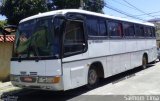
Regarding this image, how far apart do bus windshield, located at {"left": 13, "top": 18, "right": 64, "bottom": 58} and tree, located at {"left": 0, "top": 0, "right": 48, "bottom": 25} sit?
44.9 feet

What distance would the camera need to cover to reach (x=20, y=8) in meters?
26.1

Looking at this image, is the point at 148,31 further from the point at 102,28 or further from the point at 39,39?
the point at 39,39

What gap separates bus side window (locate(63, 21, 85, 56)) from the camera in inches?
436

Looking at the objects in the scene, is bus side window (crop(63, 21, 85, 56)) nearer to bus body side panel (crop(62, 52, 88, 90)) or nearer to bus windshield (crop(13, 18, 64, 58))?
bus body side panel (crop(62, 52, 88, 90))

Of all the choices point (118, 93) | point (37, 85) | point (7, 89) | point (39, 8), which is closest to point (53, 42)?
point (37, 85)

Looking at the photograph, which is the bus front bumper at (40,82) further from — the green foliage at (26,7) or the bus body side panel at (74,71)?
the green foliage at (26,7)

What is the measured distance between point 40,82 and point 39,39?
1.45 m

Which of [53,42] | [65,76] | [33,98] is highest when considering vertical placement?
[53,42]

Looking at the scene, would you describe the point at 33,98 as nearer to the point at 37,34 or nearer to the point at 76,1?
the point at 37,34

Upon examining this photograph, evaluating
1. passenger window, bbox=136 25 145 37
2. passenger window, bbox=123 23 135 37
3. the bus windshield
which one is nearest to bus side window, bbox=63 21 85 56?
the bus windshield

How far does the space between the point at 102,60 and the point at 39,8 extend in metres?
13.0

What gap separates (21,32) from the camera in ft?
39.0

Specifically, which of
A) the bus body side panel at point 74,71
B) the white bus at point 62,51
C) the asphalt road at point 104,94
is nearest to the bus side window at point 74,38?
the white bus at point 62,51

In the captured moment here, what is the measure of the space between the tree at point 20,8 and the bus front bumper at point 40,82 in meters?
14.4
